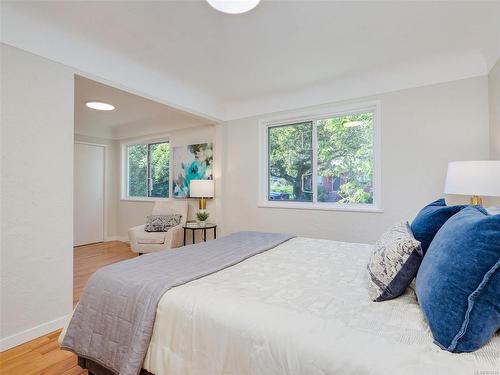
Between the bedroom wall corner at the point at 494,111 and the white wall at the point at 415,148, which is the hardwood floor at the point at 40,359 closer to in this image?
the white wall at the point at 415,148

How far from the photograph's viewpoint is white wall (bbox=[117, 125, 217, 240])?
14.5 ft

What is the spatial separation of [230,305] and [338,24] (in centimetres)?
223

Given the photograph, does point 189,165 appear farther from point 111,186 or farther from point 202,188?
point 111,186

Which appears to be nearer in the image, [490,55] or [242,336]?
[242,336]

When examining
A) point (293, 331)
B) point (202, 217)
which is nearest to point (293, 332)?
point (293, 331)

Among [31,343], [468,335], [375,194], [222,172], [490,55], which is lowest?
[31,343]

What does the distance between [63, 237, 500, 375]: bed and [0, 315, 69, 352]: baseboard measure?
0.89 m

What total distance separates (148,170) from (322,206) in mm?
3677

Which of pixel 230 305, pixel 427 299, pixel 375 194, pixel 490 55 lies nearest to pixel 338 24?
pixel 490 55

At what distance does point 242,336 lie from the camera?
1007 millimetres

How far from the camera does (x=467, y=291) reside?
82 centimetres

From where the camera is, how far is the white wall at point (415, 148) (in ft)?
8.45

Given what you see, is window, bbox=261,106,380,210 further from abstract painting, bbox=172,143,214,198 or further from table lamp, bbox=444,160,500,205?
abstract painting, bbox=172,143,214,198

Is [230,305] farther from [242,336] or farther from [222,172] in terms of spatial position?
[222,172]
